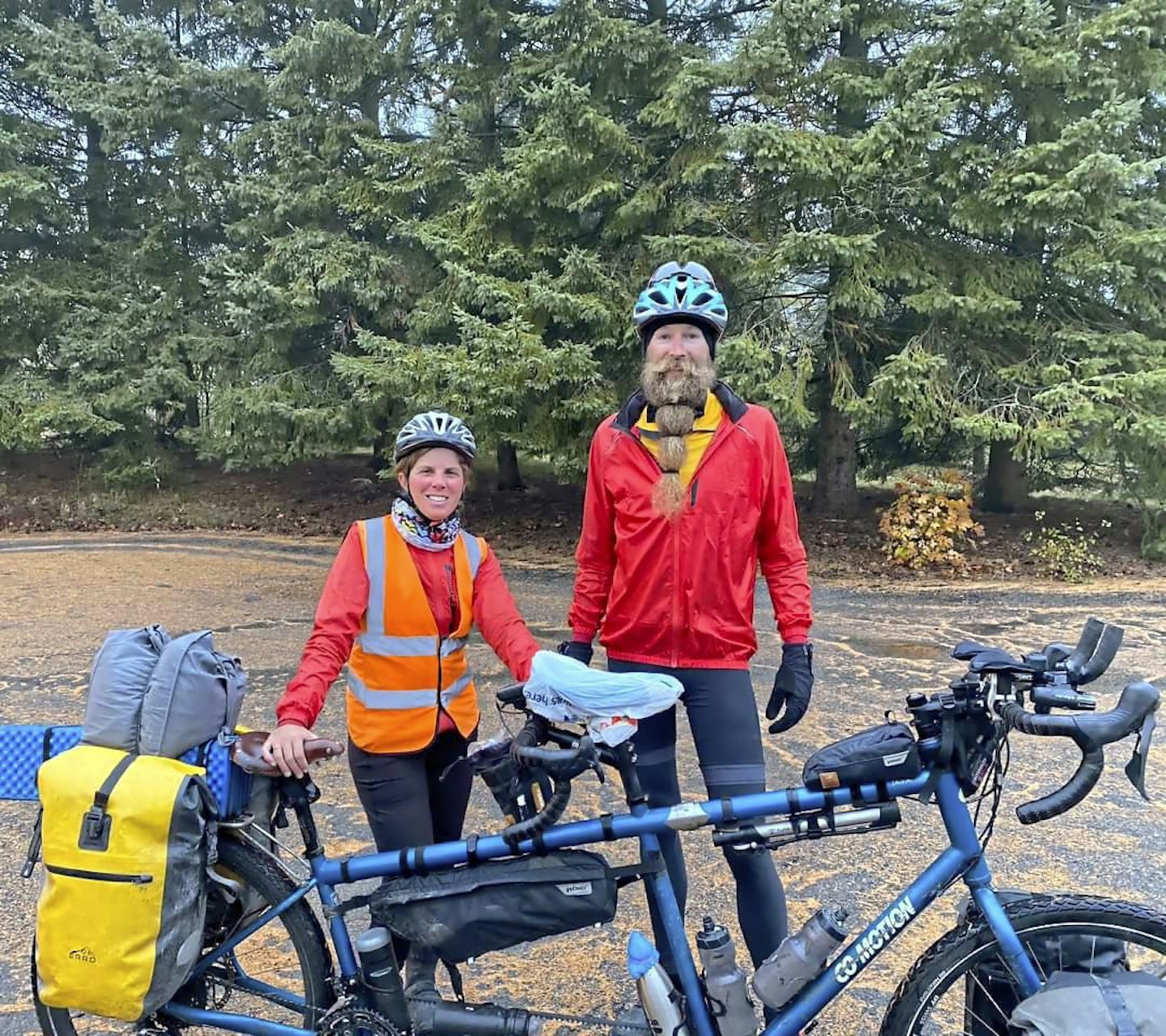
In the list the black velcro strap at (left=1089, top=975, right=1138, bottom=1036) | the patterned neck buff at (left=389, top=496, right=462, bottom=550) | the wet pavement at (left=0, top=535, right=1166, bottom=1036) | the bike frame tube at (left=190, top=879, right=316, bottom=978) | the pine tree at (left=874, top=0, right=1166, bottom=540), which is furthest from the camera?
the pine tree at (left=874, top=0, right=1166, bottom=540)

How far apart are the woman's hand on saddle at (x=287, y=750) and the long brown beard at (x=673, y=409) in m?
1.13

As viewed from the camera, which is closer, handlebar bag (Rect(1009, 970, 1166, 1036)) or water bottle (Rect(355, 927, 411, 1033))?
handlebar bag (Rect(1009, 970, 1166, 1036))

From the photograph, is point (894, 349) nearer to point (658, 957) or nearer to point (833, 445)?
point (833, 445)

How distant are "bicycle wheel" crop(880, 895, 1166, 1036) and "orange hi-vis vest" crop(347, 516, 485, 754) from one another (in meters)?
1.38

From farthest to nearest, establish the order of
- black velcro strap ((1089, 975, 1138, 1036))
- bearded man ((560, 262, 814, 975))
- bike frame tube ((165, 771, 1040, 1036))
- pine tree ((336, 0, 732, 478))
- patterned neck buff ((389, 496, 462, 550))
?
1. pine tree ((336, 0, 732, 478))
2. patterned neck buff ((389, 496, 462, 550))
3. bearded man ((560, 262, 814, 975))
4. bike frame tube ((165, 771, 1040, 1036))
5. black velcro strap ((1089, 975, 1138, 1036))

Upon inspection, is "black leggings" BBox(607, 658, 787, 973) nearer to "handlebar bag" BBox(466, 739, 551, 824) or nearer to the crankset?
"handlebar bag" BBox(466, 739, 551, 824)

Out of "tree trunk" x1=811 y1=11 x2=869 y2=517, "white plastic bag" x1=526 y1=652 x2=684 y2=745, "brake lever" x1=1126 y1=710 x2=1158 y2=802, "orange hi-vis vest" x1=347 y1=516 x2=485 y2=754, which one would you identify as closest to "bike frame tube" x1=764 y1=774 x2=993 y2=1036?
"brake lever" x1=1126 y1=710 x2=1158 y2=802

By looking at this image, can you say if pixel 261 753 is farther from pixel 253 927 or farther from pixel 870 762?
pixel 870 762

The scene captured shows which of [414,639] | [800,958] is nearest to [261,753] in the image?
[414,639]

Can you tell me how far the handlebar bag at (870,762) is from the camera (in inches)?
79.0

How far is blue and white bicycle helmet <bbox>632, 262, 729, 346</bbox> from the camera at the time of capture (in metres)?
2.50

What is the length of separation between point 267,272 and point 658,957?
1167cm

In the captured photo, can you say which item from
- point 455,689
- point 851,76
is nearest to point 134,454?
point 851,76

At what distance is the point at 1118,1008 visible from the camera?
1823 mm
